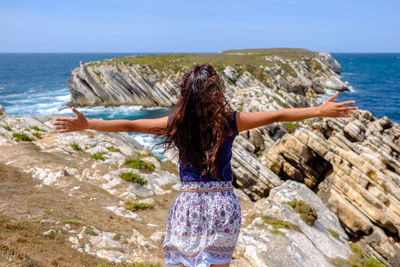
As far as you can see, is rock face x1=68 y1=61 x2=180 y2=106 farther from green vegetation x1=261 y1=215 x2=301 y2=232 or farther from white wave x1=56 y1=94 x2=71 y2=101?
green vegetation x1=261 y1=215 x2=301 y2=232

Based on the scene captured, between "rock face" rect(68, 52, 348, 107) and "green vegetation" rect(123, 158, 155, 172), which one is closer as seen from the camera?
"green vegetation" rect(123, 158, 155, 172)

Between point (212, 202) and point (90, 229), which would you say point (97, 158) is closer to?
point (90, 229)

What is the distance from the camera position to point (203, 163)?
336cm

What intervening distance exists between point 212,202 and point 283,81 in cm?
7233

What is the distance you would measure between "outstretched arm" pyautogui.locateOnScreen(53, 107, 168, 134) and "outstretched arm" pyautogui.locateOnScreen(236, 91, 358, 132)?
0.93 metres

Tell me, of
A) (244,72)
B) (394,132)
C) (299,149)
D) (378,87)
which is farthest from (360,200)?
(378,87)

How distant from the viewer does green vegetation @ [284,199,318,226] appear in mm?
10906

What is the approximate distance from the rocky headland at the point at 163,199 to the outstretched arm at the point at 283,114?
3.05ft

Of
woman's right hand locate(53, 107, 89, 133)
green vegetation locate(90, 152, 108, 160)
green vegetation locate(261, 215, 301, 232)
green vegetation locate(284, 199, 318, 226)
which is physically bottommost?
green vegetation locate(284, 199, 318, 226)

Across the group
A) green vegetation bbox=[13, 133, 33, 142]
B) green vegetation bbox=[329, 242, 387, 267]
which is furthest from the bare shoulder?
green vegetation bbox=[13, 133, 33, 142]

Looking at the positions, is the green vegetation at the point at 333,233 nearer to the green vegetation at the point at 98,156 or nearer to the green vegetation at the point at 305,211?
the green vegetation at the point at 305,211

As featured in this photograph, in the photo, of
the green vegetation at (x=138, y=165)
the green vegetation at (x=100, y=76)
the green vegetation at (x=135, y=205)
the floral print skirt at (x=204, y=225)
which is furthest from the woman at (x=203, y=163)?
the green vegetation at (x=100, y=76)

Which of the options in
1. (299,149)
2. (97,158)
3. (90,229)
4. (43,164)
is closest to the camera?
(90,229)

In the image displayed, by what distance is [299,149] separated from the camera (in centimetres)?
1998
